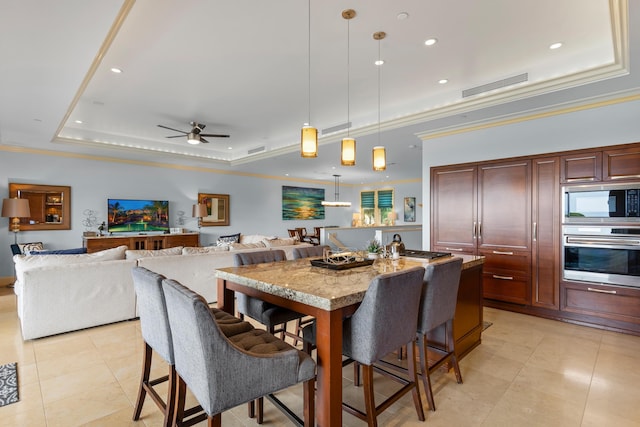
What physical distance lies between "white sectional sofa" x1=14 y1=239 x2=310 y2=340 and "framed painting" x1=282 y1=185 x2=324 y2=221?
6.88 metres

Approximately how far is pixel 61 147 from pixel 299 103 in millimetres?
5069

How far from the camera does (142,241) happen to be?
754 cm

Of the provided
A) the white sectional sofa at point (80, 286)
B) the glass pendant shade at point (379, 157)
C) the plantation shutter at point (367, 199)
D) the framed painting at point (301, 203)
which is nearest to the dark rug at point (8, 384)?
the white sectional sofa at point (80, 286)

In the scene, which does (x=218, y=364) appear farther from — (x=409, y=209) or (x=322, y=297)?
(x=409, y=209)

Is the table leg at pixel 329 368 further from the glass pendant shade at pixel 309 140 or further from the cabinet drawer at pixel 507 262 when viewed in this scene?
the cabinet drawer at pixel 507 262

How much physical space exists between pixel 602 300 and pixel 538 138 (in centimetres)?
204

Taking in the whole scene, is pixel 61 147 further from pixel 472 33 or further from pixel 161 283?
pixel 472 33

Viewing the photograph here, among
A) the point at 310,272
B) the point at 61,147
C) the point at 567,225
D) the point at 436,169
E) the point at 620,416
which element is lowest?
the point at 620,416

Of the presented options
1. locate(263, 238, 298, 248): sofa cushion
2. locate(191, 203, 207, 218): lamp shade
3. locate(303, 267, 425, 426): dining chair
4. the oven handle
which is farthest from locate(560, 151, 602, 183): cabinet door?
locate(191, 203, 207, 218): lamp shade

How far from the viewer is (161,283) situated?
1.65 metres

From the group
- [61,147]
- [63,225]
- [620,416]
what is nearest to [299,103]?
[620,416]

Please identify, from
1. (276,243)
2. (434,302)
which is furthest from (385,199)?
(434,302)

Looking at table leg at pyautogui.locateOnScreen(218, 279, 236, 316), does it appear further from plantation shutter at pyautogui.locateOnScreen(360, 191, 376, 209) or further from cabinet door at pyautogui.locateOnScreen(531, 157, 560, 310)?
plantation shutter at pyautogui.locateOnScreen(360, 191, 376, 209)

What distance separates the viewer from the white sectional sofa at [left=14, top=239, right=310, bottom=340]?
3.41 metres
